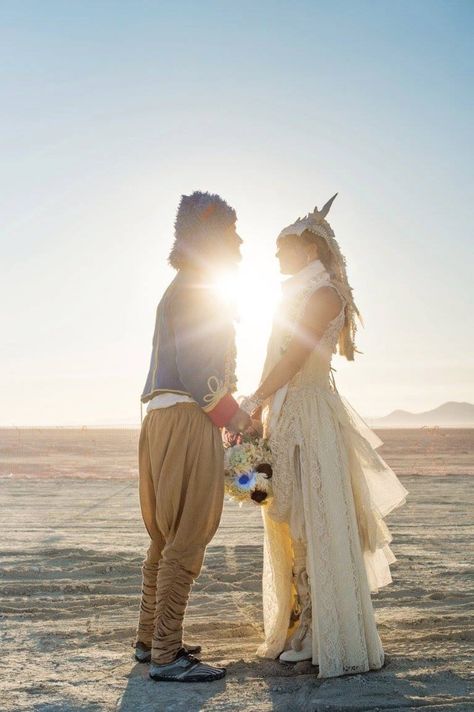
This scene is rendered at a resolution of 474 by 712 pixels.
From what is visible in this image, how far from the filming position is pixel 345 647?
371 centimetres

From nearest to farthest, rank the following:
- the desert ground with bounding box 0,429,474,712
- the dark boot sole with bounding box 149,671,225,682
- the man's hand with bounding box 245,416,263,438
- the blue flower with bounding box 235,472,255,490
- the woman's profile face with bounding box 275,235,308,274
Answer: the desert ground with bounding box 0,429,474,712, the dark boot sole with bounding box 149,671,225,682, the blue flower with bounding box 235,472,255,490, the man's hand with bounding box 245,416,263,438, the woman's profile face with bounding box 275,235,308,274

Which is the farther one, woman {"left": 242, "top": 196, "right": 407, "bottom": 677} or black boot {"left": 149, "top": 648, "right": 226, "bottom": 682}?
woman {"left": 242, "top": 196, "right": 407, "bottom": 677}

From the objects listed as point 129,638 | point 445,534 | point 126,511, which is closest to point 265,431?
point 129,638

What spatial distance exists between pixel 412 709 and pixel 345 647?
59cm

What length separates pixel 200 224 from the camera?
153 inches

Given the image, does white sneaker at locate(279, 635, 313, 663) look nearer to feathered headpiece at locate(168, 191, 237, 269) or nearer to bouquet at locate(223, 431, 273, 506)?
bouquet at locate(223, 431, 273, 506)

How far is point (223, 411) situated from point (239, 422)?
0.15 metres

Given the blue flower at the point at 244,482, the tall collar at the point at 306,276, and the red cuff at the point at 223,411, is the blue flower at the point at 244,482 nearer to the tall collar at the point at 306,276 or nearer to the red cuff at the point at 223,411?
the red cuff at the point at 223,411

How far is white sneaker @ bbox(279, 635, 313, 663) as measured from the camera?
3.88 metres

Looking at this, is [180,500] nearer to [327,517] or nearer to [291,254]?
[327,517]

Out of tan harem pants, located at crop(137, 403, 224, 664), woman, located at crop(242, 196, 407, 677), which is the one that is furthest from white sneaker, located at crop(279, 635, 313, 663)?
tan harem pants, located at crop(137, 403, 224, 664)

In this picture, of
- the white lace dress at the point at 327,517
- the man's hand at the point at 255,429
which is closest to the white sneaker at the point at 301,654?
the white lace dress at the point at 327,517

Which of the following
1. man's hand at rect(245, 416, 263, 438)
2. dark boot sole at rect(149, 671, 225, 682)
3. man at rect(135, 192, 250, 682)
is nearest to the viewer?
dark boot sole at rect(149, 671, 225, 682)

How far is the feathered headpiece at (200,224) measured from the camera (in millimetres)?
3873
